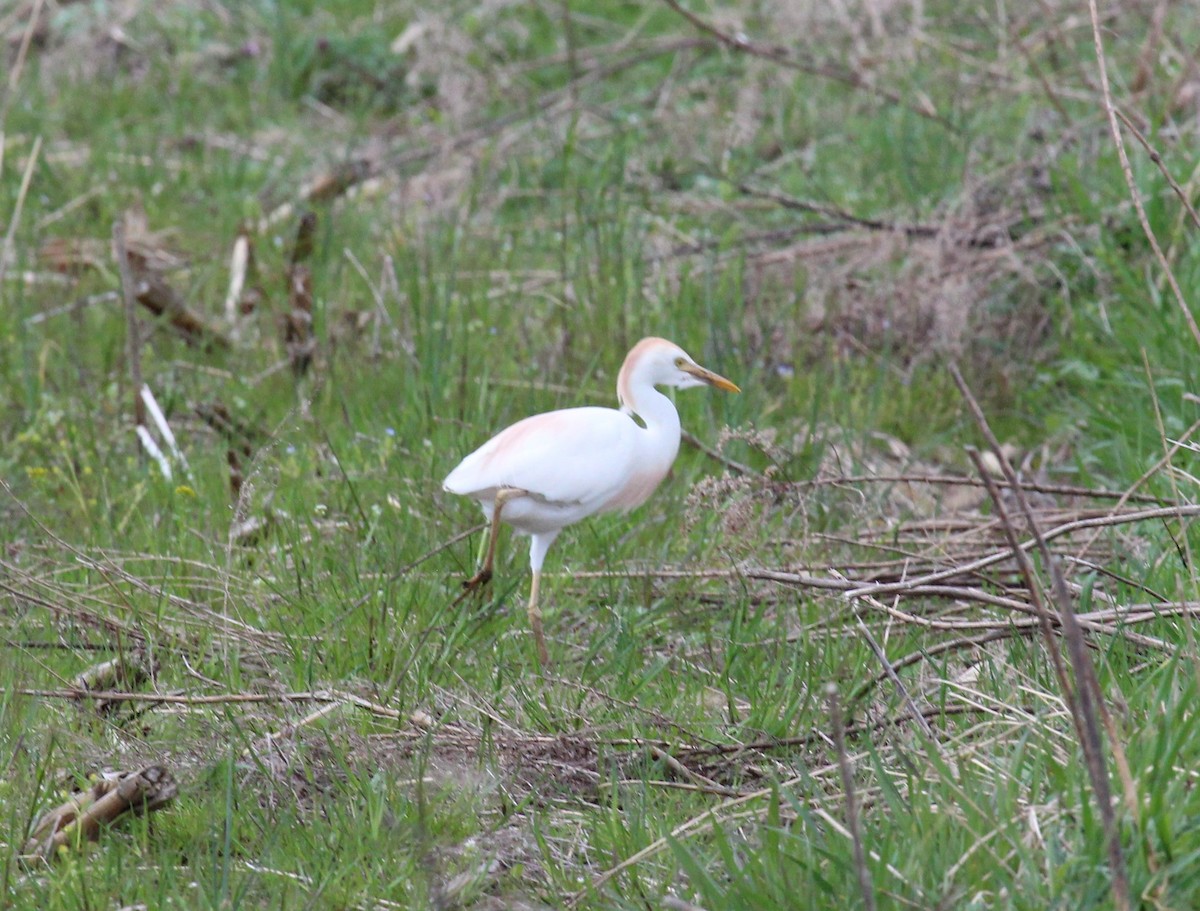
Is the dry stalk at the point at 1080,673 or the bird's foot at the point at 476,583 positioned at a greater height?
the dry stalk at the point at 1080,673

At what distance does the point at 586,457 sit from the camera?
2.69 metres

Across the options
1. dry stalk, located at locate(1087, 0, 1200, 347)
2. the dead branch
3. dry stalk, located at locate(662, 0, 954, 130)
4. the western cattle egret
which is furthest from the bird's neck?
dry stalk, located at locate(662, 0, 954, 130)

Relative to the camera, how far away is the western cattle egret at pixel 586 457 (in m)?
2.68

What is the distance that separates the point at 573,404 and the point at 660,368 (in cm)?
149

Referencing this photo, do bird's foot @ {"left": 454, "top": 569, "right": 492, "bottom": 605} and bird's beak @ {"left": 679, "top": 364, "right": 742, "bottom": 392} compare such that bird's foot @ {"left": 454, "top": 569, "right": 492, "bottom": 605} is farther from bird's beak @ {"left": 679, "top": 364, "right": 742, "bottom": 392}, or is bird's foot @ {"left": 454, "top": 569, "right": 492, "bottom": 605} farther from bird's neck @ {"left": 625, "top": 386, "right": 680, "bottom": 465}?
bird's beak @ {"left": 679, "top": 364, "right": 742, "bottom": 392}

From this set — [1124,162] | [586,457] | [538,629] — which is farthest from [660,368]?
[1124,162]

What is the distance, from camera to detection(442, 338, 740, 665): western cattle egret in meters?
2.68

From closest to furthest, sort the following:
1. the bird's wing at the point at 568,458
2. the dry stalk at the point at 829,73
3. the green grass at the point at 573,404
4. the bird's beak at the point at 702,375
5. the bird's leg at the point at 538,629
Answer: the green grass at the point at 573,404, the bird's wing at the point at 568,458, the bird's beak at the point at 702,375, the bird's leg at the point at 538,629, the dry stalk at the point at 829,73

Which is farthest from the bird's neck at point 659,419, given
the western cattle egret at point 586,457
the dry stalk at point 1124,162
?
the dry stalk at point 1124,162

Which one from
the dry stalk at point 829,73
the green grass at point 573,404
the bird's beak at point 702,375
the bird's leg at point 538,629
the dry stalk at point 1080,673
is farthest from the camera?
the dry stalk at point 829,73

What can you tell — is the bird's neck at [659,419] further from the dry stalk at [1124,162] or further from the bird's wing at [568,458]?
the dry stalk at [1124,162]

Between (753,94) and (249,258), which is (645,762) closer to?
(249,258)

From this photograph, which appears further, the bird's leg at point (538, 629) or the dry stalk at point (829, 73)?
the dry stalk at point (829, 73)

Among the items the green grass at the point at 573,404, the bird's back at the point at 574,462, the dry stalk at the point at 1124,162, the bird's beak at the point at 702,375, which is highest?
the dry stalk at the point at 1124,162
